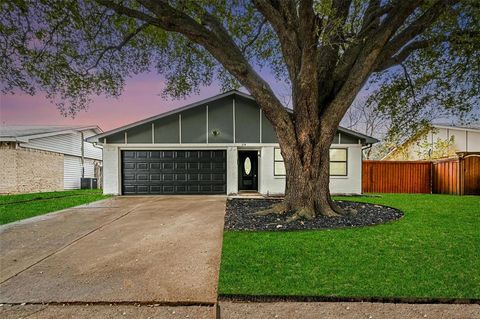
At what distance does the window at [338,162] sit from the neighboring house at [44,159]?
15492 mm

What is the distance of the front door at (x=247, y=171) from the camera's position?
1417 centimetres

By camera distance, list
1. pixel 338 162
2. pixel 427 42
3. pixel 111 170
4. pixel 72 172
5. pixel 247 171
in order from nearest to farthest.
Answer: pixel 427 42 < pixel 111 170 < pixel 338 162 < pixel 247 171 < pixel 72 172

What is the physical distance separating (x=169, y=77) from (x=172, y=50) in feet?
3.27

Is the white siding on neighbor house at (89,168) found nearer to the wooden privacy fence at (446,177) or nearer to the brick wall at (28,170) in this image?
the brick wall at (28,170)

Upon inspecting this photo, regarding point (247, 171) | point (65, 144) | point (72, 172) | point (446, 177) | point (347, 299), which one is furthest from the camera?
point (72, 172)

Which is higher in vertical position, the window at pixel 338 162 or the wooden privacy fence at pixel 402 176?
the window at pixel 338 162

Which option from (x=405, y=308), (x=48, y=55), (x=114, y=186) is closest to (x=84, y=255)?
(x=405, y=308)

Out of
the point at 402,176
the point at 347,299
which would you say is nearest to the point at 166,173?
the point at 347,299

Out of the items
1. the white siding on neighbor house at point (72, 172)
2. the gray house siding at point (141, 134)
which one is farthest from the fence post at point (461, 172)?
the white siding on neighbor house at point (72, 172)

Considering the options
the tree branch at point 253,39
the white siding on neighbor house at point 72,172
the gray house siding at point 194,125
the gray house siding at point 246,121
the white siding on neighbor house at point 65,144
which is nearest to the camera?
the tree branch at point 253,39

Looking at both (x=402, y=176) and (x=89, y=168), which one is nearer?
(x=402, y=176)

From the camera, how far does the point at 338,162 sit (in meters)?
13.0

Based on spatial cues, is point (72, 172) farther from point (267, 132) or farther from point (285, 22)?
point (285, 22)

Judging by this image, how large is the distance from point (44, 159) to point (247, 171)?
12147mm
